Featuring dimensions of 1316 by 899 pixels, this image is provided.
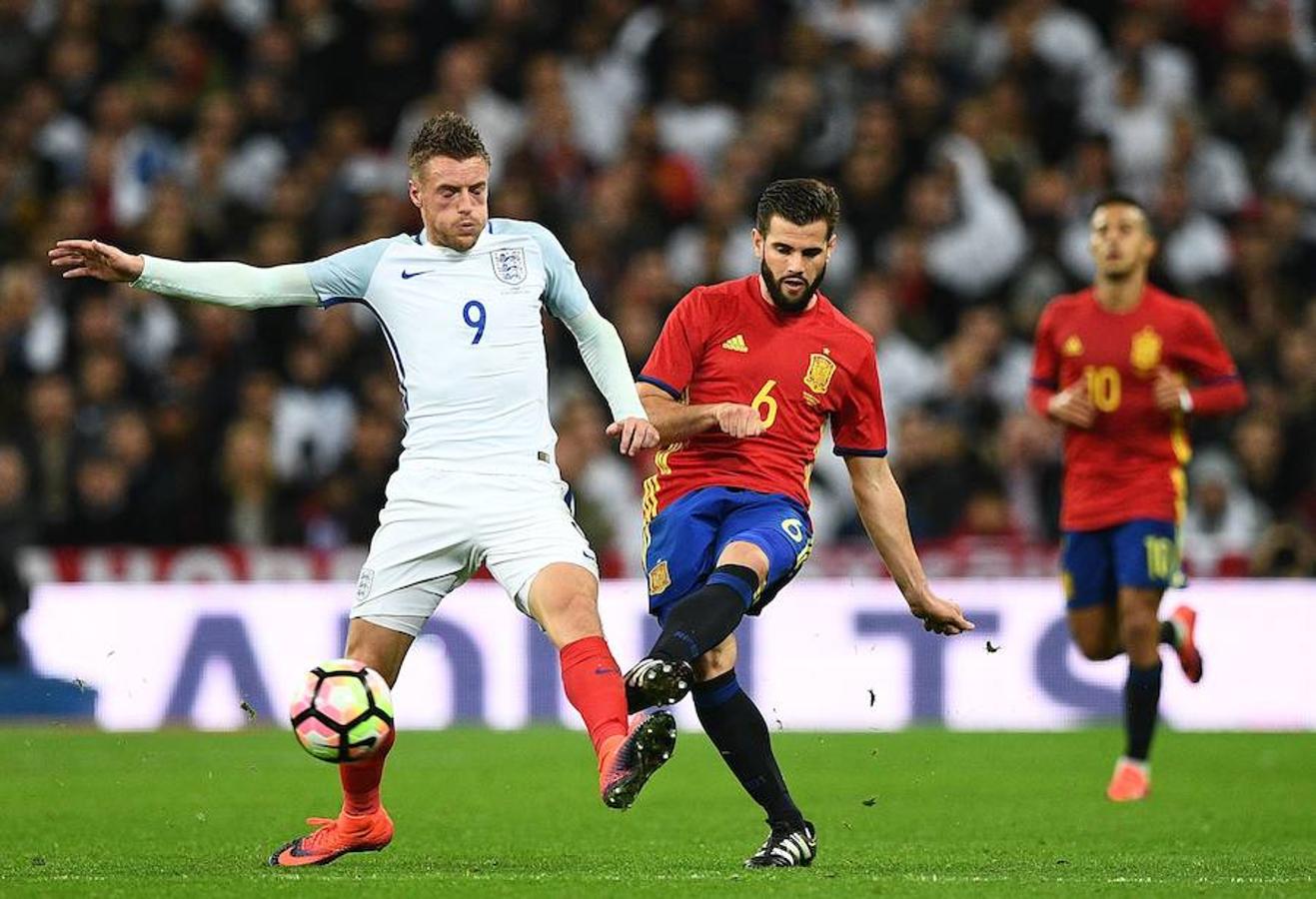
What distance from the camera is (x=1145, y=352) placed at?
31.8 feet

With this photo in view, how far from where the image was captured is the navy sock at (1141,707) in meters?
9.47

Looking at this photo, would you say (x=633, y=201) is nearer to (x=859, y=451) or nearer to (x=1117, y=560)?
(x=1117, y=560)

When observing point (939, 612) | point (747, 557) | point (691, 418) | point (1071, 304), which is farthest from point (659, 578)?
point (1071, 304)

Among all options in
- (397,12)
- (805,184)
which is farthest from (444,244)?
(397,12)

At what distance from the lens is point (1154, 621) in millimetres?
9539

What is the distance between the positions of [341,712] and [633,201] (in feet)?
29.9

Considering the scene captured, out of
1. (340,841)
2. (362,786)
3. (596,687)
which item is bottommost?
(340,841)

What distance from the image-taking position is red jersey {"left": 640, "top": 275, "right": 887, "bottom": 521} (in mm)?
7109

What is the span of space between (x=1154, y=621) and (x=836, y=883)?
3.51 meters

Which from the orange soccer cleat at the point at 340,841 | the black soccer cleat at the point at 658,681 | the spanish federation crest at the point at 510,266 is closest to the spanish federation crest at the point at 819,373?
the spanish federation crest at the point at 510,266

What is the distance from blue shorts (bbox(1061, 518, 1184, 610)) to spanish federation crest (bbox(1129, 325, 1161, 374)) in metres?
0.65

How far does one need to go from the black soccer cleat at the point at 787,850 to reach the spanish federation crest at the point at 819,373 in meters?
1.34

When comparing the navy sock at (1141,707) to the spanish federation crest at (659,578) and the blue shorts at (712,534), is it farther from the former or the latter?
the spanish federation crest at (659,578)

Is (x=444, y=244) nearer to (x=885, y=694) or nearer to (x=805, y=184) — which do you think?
(x=805, y=184)
